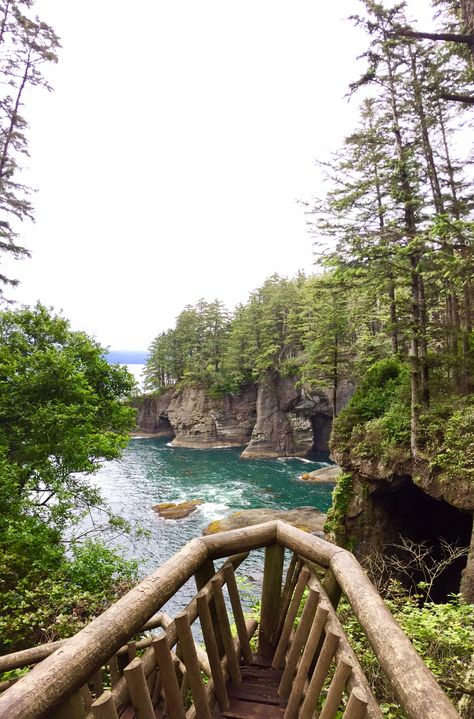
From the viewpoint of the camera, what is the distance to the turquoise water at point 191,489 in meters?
19.8

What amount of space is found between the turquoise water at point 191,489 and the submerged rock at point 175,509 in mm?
365

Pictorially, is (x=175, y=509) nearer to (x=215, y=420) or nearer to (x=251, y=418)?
(x=215, y=420)

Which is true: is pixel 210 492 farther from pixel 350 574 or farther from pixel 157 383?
pixel 157 383

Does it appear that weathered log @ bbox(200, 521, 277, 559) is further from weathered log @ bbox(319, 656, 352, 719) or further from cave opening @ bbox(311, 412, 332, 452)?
cave opening @ bbox(311, 412, 332, 452)

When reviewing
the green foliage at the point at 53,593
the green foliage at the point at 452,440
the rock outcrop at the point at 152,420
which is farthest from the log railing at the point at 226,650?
the rock outcrop at the point at 152,420

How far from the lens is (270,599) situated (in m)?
3.07

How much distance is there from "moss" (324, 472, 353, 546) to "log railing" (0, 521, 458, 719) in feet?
37.1

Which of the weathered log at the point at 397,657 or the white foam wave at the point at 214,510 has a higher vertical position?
the weathered log at the point at 397,657

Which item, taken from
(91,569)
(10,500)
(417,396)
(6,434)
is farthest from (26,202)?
(417,396)

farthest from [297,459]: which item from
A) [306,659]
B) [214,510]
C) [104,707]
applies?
[104,707]

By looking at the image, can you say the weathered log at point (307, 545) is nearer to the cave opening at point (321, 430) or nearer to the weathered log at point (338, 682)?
the weathered log at point (338, 682)

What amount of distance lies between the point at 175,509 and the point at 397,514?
1370 cm

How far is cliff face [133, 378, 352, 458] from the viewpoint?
1660 inches

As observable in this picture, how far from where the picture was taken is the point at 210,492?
27.5 metres
